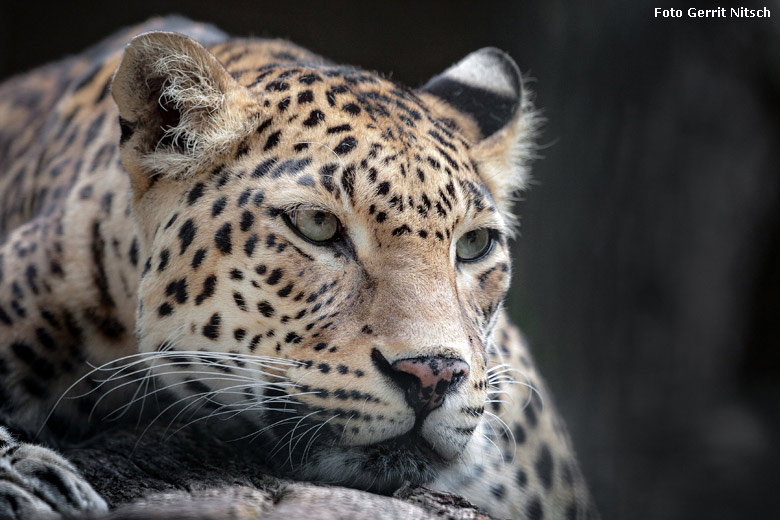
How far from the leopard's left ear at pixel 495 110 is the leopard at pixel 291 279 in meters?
0.01

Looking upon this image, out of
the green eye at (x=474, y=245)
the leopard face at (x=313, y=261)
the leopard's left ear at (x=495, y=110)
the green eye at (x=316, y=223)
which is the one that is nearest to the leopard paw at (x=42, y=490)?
the leopard face at (x=313, y=261)

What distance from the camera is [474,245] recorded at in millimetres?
3727

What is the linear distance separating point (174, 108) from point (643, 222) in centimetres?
558

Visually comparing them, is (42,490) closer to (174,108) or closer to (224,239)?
(224,239)

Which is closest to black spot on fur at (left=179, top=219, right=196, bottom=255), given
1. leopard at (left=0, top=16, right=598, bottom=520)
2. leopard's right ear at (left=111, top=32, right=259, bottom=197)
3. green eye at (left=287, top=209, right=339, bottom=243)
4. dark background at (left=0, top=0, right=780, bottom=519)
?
leopard at (left=0, top=16, right=598, bottom=520)

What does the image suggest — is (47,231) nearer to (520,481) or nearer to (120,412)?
(120,412)

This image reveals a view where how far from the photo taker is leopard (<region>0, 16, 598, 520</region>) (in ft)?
10.00

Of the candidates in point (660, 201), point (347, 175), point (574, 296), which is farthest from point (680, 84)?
point (347, 175)

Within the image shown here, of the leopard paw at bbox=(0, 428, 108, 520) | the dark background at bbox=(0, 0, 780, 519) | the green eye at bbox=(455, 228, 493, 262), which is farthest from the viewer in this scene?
the dark background at bbox=(0, 0, 780, 519)

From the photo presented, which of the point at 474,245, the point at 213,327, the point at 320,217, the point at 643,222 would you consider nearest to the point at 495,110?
the point at 474,245

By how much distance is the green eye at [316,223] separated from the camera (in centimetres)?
334

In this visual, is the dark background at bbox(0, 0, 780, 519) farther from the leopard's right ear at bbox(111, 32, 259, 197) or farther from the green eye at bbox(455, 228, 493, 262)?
the leopard's right ear at bbox(111, 32, 259, 197)

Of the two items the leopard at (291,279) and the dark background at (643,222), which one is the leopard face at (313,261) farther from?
the dark background at (643,222)

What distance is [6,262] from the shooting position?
4160 millimetres
